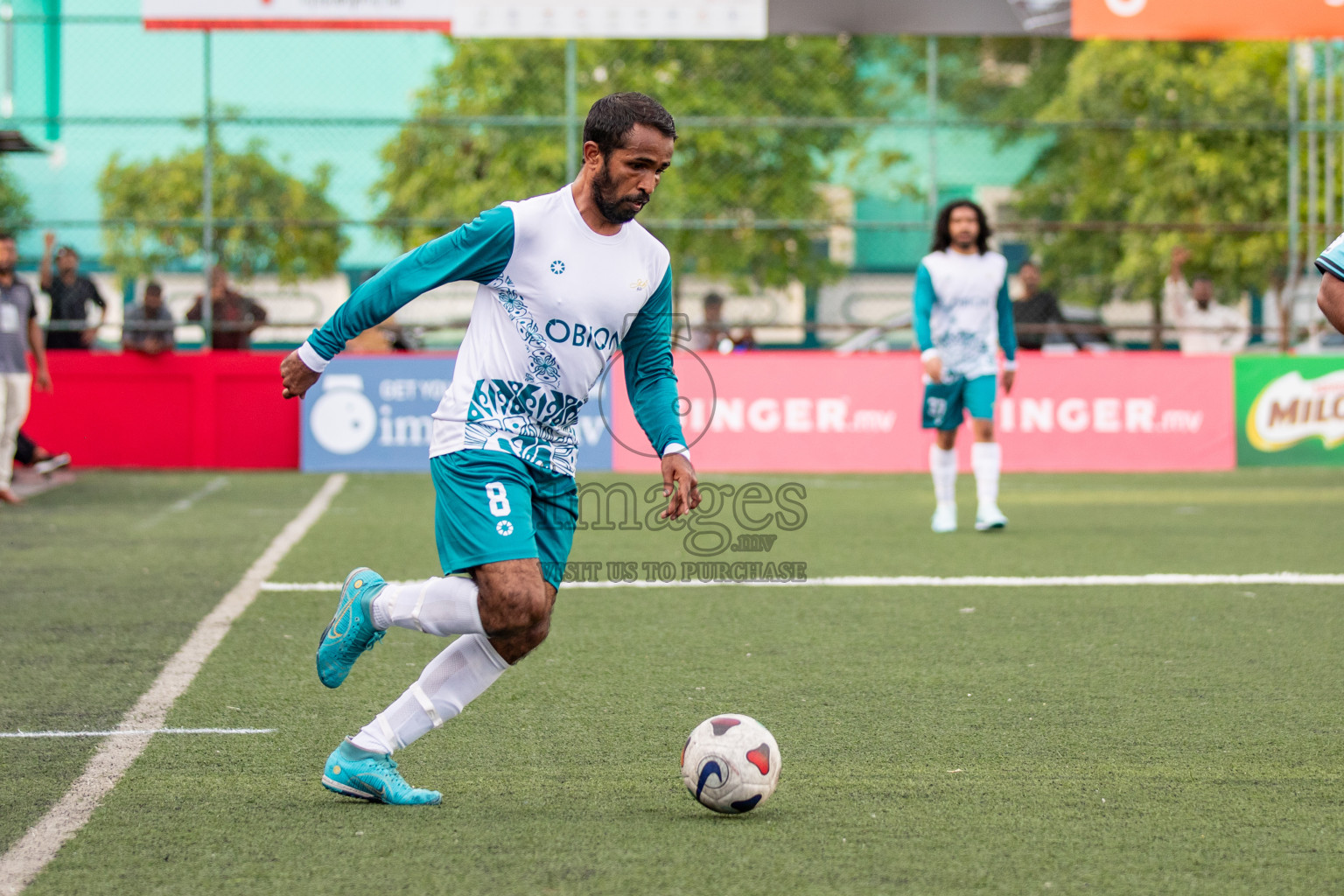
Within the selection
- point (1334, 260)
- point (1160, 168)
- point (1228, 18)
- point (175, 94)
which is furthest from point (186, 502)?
point (1160, 168)

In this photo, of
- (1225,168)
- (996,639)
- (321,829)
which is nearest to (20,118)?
(996,639)

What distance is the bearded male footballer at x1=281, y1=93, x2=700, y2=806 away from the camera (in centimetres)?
387

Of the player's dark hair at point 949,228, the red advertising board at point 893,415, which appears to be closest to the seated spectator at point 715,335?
the red advertising board at point 893,415

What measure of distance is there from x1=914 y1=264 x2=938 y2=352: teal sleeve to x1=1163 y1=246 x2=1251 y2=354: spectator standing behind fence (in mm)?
6858

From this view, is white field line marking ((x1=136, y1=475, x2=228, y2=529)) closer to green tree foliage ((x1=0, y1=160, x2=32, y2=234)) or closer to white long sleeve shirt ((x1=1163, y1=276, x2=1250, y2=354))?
green tree foliage ((x1=0, y1=160, x2=32, y2=234))

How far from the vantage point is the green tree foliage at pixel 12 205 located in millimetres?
15648

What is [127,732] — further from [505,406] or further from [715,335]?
[715,335]

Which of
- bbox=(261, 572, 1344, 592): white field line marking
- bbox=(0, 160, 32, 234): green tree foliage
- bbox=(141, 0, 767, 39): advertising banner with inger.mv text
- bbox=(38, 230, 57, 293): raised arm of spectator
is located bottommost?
bbox=(261, 572, 1344, 592): white field line marking

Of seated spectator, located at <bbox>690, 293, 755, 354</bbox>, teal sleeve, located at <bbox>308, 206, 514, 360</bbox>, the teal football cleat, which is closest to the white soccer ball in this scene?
teal sleeve, located at <bbox>308, 206, 514, 360</bbox>

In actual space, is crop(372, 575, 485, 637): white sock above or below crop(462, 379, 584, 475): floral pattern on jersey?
below

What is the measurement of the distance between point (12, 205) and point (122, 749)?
43.5 ft

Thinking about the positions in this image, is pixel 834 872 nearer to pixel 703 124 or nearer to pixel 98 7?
pixel 703 124

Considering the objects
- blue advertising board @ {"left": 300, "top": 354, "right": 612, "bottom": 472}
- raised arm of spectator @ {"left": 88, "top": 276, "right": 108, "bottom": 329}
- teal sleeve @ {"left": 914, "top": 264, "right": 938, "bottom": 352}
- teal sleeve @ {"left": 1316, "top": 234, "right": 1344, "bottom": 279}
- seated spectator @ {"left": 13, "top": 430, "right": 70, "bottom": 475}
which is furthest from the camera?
raised arm of spectator @ {"left": 88, "top": 276, "right": 108, "bottom": 329}

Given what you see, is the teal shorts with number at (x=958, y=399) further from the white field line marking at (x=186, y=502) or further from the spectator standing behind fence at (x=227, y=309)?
the spectator standing behind fence at (x=227, y=309)
